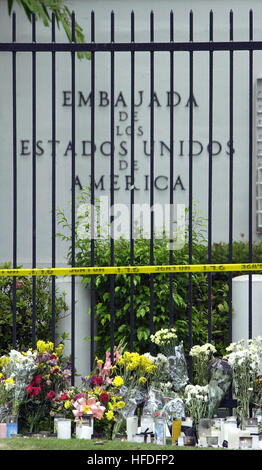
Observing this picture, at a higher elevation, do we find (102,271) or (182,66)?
(182,66)

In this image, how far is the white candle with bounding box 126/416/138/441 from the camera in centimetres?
491

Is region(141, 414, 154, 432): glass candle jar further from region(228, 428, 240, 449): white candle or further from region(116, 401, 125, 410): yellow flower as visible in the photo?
region(228, 428, 240, 449): white candle

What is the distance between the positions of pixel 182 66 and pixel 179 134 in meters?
0.77

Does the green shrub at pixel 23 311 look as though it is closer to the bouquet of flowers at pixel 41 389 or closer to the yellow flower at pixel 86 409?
the bouquet of flowers at pixel 41 389

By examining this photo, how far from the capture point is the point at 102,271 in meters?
5.38

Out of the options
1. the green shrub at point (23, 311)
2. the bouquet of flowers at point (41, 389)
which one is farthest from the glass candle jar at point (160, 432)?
the green shrub at point (23, 311)

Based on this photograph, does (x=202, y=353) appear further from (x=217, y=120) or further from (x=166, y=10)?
(x=166, y=10)

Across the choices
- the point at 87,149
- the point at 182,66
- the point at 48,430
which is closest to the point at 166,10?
the point at 182,66

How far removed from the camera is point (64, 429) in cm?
496

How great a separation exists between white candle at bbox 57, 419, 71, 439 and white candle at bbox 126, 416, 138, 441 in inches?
14.8

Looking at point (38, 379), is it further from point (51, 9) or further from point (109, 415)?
point (51, 9)

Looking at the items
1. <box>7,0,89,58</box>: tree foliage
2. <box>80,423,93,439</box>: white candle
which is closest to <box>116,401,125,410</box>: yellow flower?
<box>80,423,93,439</box>: white candle

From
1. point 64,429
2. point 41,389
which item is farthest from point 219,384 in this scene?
point 41,389

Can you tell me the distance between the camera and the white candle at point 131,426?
16.1 feet
